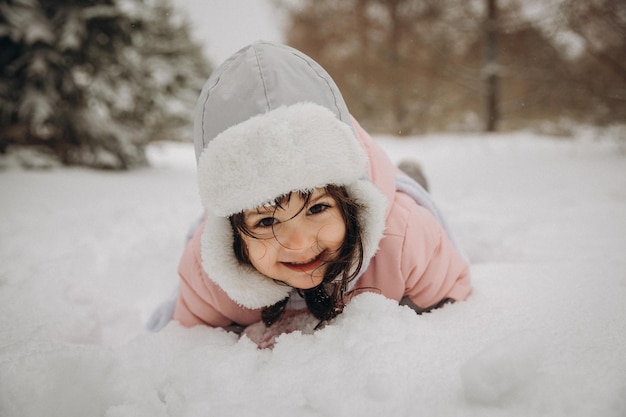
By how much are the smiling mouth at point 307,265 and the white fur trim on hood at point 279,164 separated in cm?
16

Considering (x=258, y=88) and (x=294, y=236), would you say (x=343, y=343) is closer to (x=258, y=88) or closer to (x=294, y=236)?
(x=294, y=236)

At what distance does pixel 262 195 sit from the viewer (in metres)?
0.90

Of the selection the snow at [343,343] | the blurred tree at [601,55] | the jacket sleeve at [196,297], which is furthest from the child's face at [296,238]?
the blurred tree at [601,55]

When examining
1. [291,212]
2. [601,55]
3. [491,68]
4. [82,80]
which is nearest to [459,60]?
[491,68]

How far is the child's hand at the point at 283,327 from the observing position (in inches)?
44.4

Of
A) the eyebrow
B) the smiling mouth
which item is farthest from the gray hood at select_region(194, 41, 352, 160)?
the smiling mouth

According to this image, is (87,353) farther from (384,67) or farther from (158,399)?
(384,67)

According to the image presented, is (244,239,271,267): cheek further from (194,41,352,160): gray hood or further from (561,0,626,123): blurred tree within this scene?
(561,0,626,123): blurred tree

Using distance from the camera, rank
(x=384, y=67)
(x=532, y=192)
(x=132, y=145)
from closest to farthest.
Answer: (x=532, y=192) < (x=132, y=145) < (x=384, y=67)

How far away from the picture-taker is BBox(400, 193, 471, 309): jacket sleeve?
1185mm

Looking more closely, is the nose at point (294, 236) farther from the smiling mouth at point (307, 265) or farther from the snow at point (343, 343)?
the snow at point (343, 343)

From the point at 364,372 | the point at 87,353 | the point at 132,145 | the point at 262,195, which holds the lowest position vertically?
the point at 132,145

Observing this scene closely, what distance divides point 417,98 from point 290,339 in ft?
32.1

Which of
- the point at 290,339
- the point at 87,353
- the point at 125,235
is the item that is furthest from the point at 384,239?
the point at 125,235
